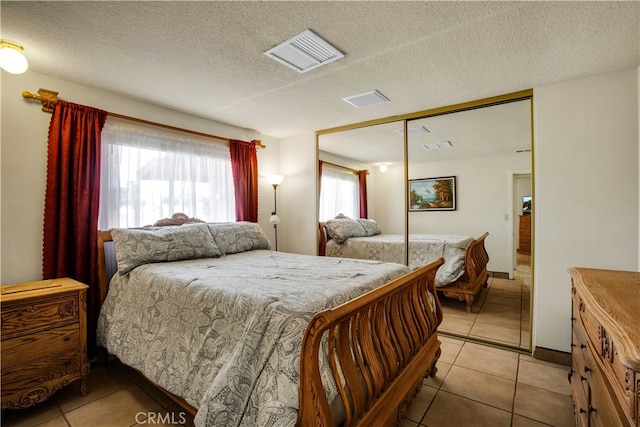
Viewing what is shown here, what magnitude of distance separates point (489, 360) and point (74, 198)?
3693 mm

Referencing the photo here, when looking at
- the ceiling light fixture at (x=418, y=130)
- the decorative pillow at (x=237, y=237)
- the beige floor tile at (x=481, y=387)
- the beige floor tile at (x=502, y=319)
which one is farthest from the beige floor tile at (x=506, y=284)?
the decorative pillow at (x=237, y=237)

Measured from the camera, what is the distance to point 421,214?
3.30 m

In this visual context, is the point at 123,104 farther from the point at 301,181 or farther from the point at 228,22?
the point at 301,181

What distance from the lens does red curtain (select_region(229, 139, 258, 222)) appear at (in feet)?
12.0

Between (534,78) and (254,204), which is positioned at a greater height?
(534,78)

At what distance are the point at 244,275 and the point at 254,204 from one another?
194 cm

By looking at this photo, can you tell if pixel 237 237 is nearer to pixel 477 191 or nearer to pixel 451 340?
pixel 451 340

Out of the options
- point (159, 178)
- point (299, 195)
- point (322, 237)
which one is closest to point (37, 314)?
point (159, 178)

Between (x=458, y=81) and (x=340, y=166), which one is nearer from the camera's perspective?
(x=458, y=81)

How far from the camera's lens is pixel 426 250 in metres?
3.26

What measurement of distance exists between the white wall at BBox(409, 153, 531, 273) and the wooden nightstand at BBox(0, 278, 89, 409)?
3.07 meters

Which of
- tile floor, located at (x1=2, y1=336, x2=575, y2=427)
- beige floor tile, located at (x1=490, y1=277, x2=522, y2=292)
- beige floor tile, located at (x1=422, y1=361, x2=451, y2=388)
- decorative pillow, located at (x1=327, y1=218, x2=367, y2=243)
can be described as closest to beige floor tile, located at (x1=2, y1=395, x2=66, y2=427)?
tile floor, located at (x1=2, y1=336, x2=575, y2=427)

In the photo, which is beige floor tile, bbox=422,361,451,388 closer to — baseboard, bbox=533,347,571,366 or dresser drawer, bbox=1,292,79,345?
baseboard, bbox=533,347,571,366

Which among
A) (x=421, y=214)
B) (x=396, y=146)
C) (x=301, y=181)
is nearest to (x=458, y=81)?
(x=396, y=146)
